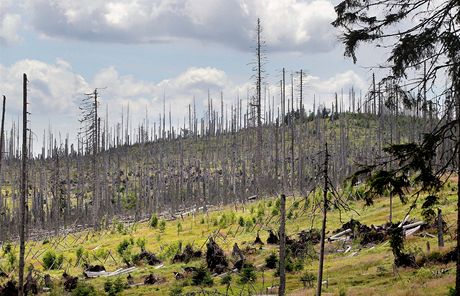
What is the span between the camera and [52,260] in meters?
41.1

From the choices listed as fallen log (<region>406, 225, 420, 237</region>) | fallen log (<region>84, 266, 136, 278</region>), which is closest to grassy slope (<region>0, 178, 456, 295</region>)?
fallen log (<region>84, 266, 136, 278</region>)

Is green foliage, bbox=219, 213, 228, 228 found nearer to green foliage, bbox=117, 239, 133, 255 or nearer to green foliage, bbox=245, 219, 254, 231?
green foliage, bbox=245, 219, 254, 231

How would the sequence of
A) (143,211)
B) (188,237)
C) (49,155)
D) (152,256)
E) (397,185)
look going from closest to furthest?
(397,185) < (152,256) < (188,237) < (143,211) < (49,155)

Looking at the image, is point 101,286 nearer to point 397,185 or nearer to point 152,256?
point 152,256

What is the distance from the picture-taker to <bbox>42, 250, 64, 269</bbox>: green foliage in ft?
133

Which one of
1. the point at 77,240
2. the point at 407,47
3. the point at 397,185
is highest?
the point at 407,47

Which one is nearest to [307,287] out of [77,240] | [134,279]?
[134,279]

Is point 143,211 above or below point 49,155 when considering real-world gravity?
below

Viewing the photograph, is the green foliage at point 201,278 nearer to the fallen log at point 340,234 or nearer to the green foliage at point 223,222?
the fallen log at point 340,234

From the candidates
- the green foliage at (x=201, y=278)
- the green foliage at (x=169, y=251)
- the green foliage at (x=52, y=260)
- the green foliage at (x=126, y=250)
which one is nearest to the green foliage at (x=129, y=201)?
the green foliage at (x=126, y=250)

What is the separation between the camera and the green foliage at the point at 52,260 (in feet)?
133

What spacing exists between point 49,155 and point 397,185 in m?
120

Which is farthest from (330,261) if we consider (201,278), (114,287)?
(114,287)

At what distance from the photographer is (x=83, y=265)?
39375 millimetres
